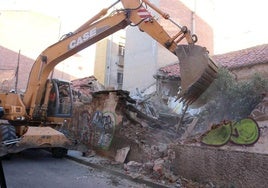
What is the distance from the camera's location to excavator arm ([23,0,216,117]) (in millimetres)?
8648

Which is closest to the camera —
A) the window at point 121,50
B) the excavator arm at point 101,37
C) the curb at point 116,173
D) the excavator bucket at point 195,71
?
the excavator bucket at point 195,71

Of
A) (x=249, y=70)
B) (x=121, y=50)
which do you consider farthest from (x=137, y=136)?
(x=121, y=50)

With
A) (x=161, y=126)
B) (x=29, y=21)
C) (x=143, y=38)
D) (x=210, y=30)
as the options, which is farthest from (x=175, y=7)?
(x=29, y=21)

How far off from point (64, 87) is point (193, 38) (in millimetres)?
6290

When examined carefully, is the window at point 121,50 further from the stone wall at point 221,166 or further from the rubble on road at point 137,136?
the stone wall at point 221,166

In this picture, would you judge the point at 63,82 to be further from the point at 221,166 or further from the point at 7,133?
the point at 221,166

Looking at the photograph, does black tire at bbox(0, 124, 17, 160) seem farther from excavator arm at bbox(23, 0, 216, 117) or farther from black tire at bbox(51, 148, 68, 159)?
black tire at bbox(51, 148, 68, 159)

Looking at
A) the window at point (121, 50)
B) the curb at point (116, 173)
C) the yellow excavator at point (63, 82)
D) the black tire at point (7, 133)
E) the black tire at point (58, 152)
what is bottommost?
the curb at point (116, 173)

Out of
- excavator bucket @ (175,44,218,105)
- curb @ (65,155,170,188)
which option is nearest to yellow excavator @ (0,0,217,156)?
excavator bucket @ (175,44,218,105)

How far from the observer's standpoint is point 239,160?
7.16m

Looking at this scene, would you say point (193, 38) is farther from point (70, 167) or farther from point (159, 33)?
point (70, 167)

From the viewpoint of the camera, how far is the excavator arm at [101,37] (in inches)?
340

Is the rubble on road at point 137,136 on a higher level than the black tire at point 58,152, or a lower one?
higher

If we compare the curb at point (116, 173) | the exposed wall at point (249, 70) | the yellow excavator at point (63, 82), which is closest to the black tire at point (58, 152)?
the yellow excavator at point (63, 82)
